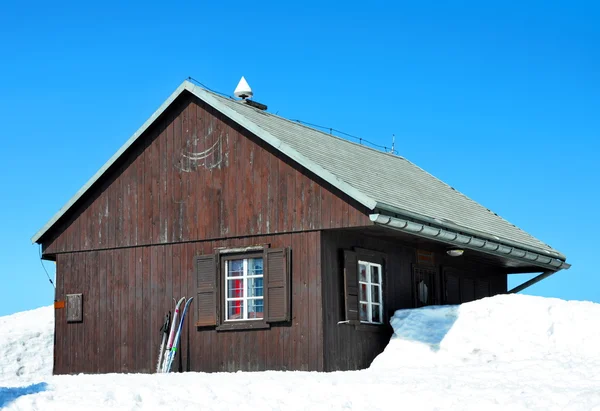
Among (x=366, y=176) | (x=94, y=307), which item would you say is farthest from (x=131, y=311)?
(x=366, y=176)

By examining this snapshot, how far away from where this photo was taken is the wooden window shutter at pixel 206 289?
63.4 feet

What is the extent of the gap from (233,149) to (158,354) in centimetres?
436

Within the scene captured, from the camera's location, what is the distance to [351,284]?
61.9 feet

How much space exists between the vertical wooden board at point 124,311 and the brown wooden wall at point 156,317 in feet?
0.07

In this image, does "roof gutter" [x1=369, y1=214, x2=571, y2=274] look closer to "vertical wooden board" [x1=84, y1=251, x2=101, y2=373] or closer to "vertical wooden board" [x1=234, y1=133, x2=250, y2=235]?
"vertical wooden board" [x1=234, y1=133, x2=250, y2=235]

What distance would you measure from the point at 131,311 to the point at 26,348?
910 centimetres

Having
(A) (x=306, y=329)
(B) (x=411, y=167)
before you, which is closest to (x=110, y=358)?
(A) (x=306, y=329)

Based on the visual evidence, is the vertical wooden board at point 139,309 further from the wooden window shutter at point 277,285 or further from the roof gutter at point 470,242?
the roof gutter at point 470,242

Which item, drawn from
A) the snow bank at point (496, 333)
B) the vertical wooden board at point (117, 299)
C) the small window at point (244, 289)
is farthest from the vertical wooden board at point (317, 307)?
the vertical wooden board at point (117, 299)

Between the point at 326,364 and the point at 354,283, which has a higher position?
the point at 354,283

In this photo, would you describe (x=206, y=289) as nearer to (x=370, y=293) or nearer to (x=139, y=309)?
(x=139, y=309)

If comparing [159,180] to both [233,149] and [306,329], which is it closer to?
[233,149]

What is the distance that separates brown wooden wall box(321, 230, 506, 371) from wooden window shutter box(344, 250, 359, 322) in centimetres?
11

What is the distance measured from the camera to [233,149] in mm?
19594
